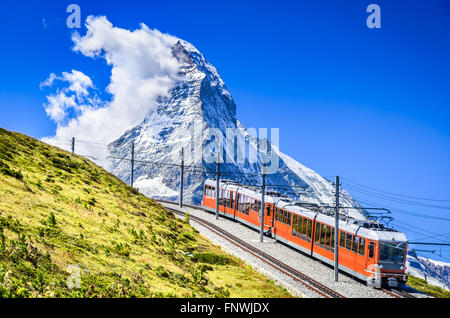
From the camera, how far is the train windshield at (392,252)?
23.2 meters

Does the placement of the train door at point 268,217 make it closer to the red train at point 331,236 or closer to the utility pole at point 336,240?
the red train at point 331,236

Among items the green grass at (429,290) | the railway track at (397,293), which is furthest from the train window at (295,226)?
the green grass at (429,290)

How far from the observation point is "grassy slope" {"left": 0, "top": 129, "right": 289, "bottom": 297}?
39.5ft

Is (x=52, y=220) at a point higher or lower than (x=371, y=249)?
higher

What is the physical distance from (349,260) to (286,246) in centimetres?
960

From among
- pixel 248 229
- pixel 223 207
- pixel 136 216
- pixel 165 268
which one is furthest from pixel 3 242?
pixel 223 207

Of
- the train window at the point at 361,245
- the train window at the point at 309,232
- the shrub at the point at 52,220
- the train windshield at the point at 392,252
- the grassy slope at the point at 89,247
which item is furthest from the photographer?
the train window at the point at 309,232

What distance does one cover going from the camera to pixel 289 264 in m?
28.0

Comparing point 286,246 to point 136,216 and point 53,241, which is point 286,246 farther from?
point 53,241

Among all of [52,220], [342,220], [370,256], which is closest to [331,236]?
[342,220]

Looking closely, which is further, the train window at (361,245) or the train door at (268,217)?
the train door at (268,217)

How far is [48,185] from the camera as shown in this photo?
23.3 metres

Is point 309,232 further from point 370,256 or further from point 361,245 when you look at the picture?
point 370,256

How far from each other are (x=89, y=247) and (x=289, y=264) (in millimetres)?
16900
